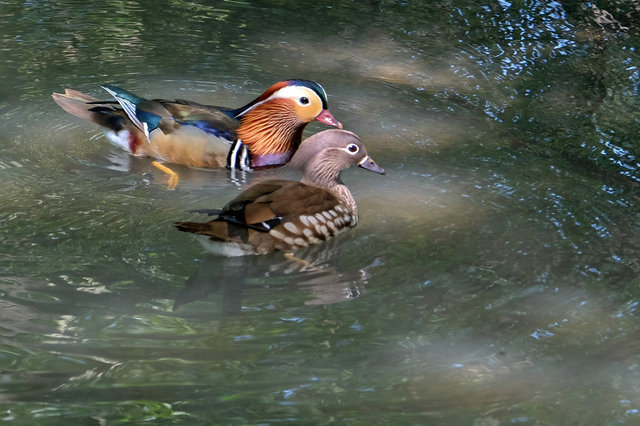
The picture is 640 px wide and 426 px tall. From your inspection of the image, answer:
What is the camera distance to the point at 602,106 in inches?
290

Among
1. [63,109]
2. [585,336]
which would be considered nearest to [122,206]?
[63,109]

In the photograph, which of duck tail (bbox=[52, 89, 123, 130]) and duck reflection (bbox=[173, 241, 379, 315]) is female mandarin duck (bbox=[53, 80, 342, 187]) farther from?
duck reflection (bbox=[173, 241, 379, 315])

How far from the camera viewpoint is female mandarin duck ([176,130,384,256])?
4.96 metres

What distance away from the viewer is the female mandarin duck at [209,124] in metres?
6.25

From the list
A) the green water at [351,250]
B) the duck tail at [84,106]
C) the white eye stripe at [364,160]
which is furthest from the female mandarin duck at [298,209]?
the duck tail at [84,106]

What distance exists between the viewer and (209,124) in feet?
20.7

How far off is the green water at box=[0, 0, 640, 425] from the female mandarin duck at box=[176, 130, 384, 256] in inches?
4.0

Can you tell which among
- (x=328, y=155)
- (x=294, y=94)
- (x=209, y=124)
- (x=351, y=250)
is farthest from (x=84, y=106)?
(x=351, y=250)

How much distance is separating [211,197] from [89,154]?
1092 mm

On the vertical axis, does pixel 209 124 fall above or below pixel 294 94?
below

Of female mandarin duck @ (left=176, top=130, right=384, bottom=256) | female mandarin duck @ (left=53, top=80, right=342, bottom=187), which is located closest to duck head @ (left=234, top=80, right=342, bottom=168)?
female mandarin duck @ (left=53, top=80, right=342, bottom=187)

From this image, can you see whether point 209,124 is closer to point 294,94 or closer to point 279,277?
point 294,94

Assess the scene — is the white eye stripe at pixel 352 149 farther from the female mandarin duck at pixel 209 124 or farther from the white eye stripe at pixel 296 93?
the white eye stripe at pixel 296 93

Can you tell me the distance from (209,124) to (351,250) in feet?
5.40
